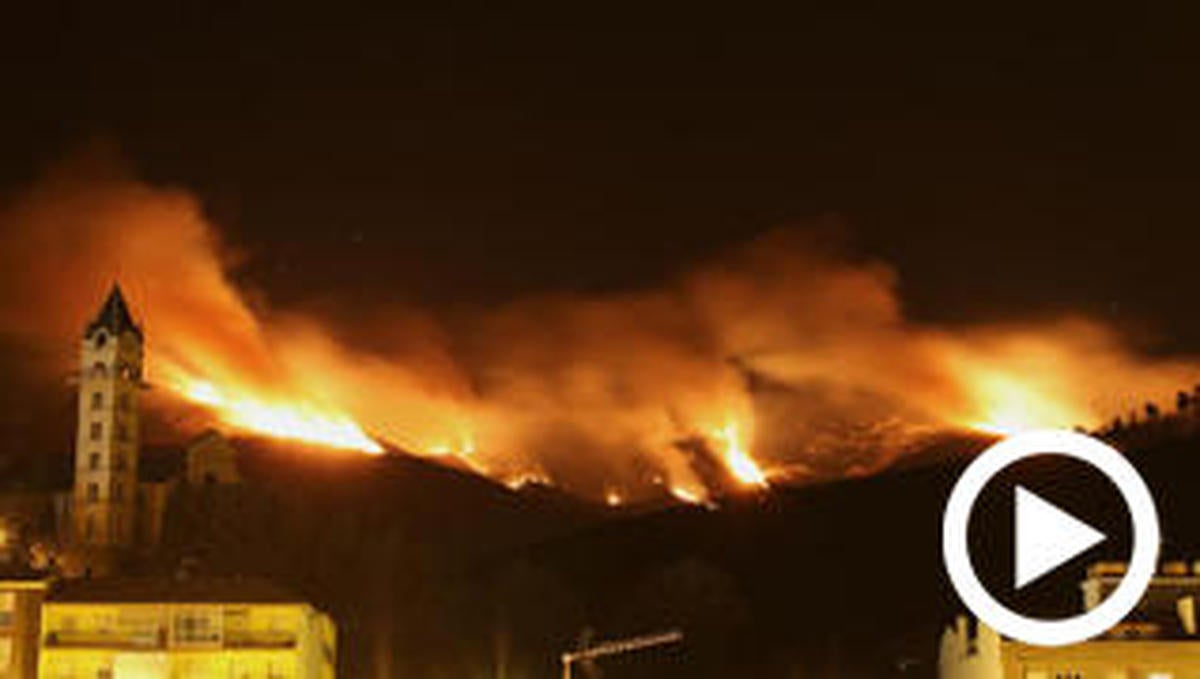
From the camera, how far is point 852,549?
16138cm

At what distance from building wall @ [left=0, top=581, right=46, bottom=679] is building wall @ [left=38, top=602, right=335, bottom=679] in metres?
0.49

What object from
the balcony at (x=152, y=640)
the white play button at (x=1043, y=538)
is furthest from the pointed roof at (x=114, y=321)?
the white play button at (x=1043, y=538)

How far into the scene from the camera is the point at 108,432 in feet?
357

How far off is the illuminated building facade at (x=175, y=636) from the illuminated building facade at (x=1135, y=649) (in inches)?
1220

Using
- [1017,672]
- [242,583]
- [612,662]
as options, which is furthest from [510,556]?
[1017,672]

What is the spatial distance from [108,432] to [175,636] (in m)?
39.4

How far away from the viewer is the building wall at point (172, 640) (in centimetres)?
7244

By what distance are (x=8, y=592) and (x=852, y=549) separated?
103 metres

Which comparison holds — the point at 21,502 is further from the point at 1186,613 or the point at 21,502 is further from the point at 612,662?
the point at 1186,613

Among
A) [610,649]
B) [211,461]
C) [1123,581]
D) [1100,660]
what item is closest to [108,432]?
[211,461]

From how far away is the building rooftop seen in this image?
242ft

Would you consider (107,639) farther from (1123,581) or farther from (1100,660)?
(1123,581)

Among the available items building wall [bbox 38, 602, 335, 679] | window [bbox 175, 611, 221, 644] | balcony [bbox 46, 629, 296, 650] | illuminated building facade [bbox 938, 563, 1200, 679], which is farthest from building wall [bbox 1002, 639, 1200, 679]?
window [bbox 175, 611, 221, 644]

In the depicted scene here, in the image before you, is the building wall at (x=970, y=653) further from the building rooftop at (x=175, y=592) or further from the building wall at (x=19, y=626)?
the building wall at (x=19, y=626)
